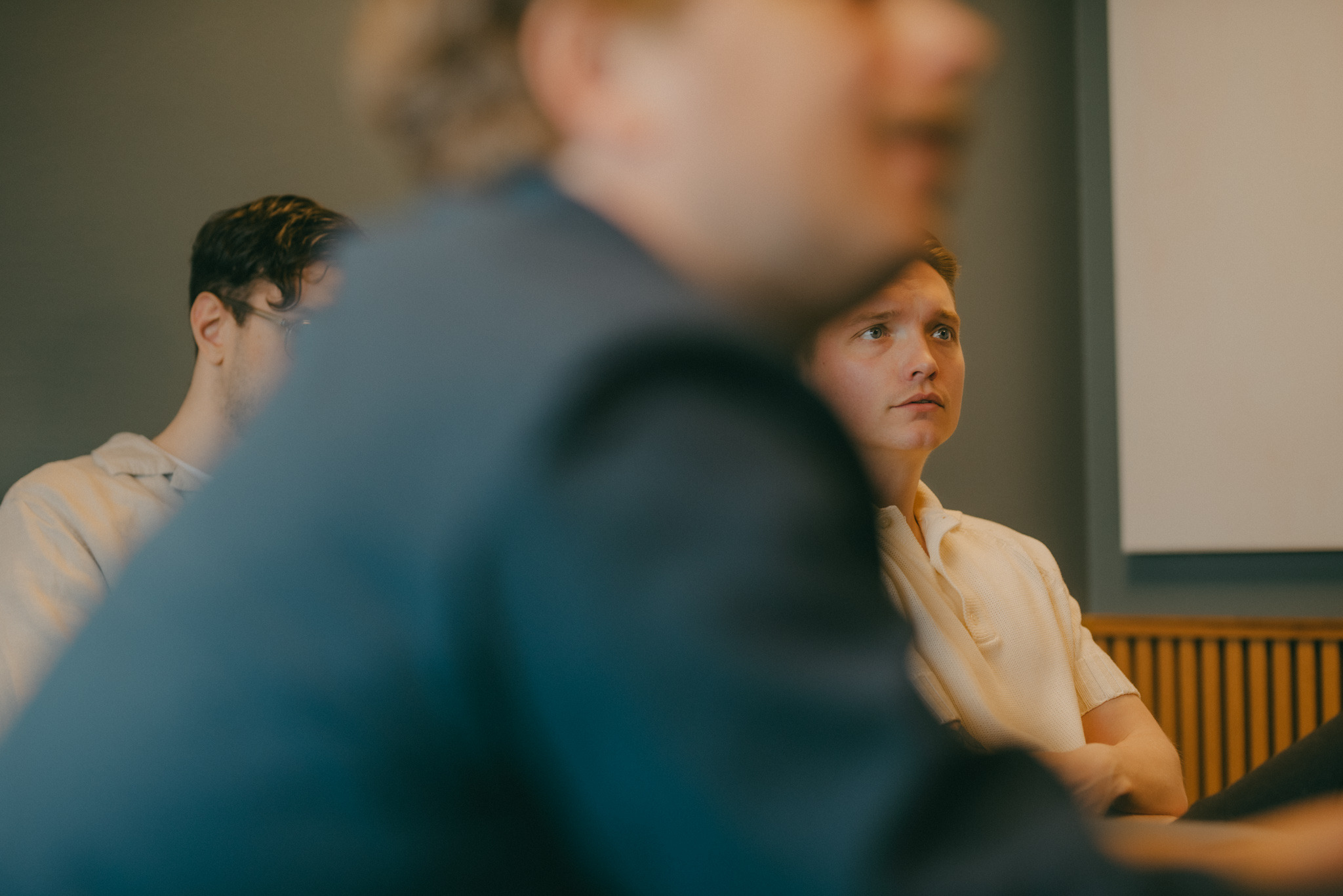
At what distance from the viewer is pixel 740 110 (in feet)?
1.55

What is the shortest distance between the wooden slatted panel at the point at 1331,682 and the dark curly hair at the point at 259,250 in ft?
9.68

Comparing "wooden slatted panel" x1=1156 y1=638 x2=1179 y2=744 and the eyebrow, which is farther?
"wooden slatted panel" x1=1156 y1=638 x2=1179 y2=744

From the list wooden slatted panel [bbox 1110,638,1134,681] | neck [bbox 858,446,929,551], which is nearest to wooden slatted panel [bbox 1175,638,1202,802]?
wooden slatted panel [bbox 1110,638,1134,681]

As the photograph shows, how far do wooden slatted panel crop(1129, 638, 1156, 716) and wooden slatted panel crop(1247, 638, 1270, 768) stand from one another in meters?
0.27

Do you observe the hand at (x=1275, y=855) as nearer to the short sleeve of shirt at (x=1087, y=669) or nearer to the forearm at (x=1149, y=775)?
the forearm at (x=1149, y=775)

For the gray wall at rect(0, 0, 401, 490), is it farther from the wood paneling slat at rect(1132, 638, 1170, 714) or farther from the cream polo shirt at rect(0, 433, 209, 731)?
the wood paneling slat at rect(1132, 638, 1170, 714)

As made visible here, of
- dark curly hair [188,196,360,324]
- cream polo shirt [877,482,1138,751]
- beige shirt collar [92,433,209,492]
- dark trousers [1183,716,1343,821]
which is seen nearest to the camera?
dark trousers [1183,716,1343,821]

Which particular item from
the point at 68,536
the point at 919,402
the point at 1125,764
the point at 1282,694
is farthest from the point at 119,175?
the point at 1282,694

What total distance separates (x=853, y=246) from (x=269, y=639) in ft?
0.97

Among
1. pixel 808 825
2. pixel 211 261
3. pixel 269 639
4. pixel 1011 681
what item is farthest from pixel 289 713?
pixel 211 261

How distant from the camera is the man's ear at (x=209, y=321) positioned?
219 cm

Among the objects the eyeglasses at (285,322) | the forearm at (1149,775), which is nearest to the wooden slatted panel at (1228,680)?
the forearm at (1149,775)

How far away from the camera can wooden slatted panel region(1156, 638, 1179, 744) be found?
10.6 feet

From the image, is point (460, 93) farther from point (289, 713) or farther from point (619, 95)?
point (289, 713)
